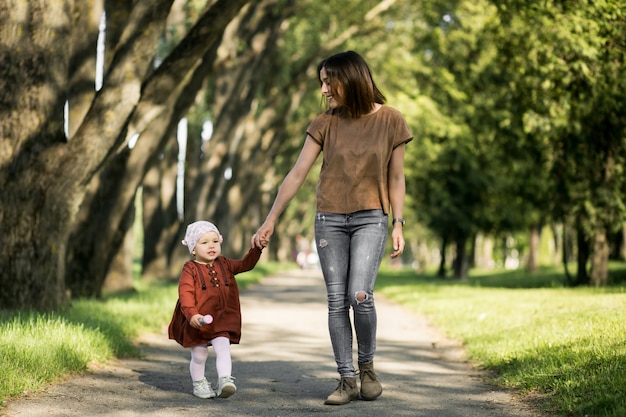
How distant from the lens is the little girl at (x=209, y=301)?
20.3ft

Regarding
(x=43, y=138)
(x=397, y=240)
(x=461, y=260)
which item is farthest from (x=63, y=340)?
(x=461, y=260)

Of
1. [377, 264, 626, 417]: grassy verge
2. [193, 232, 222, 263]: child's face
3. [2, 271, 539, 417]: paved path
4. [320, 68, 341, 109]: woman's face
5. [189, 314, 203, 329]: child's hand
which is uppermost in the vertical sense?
[320, 68, 341, 109]: woman's face

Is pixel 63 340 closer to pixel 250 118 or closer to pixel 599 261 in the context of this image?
pixel 599 261

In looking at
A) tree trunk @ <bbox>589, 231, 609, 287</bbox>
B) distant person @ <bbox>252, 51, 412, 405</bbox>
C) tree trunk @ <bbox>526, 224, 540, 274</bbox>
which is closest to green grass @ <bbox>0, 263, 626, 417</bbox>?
distant person @ <bbox>252, 51, 412, 405</bbox>

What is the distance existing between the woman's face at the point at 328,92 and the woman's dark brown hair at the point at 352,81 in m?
0.02

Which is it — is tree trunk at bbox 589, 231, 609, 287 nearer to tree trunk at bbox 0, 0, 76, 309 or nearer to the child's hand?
tree trunk at bbox 0, 0, 76, 309

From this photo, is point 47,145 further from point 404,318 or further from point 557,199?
point 557,199

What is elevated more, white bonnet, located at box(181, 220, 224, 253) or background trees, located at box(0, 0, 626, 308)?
background trees, located at box(0, 0, 626, 308)

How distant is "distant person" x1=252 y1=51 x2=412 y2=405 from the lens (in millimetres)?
6062

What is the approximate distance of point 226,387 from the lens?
20.0ft

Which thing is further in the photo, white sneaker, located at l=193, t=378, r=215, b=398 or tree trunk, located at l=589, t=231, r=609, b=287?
tree trunk, located at l=589, t=231, r=609, b=287

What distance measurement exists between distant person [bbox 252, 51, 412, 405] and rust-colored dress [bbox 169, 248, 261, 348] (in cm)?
40

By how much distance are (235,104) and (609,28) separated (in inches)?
362

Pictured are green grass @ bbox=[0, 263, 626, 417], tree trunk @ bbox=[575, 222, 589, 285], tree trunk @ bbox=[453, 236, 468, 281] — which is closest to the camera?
green grass @ bbox=[0, 263, 626, 417]
